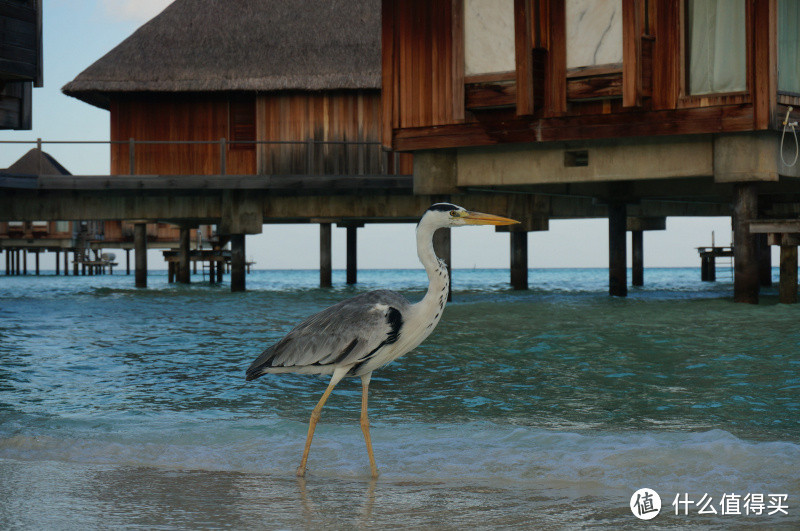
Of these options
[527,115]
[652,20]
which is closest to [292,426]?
[527,115]

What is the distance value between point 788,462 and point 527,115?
12401 mm

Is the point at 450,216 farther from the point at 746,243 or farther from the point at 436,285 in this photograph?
the point at 746,243

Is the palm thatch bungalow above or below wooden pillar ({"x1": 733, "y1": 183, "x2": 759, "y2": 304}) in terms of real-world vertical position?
above

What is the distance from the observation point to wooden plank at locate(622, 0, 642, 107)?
16.8m

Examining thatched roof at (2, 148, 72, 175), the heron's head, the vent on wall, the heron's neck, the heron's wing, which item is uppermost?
thatched roof at (2, 148, 72, 175)

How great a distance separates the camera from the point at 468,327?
17.4 metres

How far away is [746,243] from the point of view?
18656 millimetres

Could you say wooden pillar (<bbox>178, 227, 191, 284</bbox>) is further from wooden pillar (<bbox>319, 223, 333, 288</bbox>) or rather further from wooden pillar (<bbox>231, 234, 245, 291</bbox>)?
wooden pillar (<bbox>231, 234, 245, 291</bbox>)

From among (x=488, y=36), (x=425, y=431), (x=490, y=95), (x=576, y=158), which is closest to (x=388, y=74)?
(x=488, y=36)

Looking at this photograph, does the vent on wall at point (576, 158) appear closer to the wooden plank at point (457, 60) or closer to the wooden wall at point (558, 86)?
the wooden wall at point (558, 86)

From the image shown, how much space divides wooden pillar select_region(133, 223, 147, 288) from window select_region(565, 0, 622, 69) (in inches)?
838

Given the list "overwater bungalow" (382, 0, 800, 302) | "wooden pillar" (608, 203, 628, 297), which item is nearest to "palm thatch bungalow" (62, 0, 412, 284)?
"wooden pillar" (608, 203, 628, 297)

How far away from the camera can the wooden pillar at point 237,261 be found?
2884 centimetres

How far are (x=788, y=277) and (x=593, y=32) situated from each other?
6634 mm
